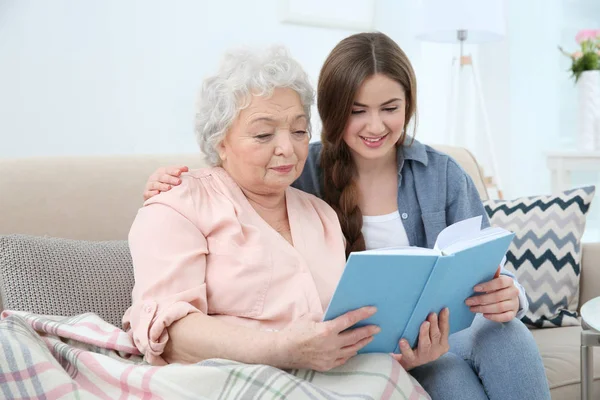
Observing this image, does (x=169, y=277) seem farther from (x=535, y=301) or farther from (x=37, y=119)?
(x=37, y=119)

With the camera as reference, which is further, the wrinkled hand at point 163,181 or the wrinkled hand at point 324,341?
the wrinkled hand at point 163,181

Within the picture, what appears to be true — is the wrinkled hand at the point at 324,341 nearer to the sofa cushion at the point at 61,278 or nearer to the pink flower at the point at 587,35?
the sofa cushion at the point at 61,278

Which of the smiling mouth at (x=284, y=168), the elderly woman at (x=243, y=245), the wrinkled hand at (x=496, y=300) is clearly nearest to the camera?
the elderly woman at (x=243, y=245)

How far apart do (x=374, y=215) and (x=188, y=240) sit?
538 mm

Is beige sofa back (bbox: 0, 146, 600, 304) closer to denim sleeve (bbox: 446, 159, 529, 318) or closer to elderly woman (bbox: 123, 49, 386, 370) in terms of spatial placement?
elderly woman (bbox: 123, 49, 386, 370)

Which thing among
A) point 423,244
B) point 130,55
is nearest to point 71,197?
point 423,244

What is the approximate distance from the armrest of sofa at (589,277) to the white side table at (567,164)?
1.61m

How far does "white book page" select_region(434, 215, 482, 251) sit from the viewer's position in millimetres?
1337

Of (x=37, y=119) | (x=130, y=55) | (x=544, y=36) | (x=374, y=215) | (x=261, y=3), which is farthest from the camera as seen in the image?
(x=544, y=36)

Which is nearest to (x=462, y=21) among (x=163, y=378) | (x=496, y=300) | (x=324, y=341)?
(x=496, y=300)

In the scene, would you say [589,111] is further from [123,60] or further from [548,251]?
[123,60]

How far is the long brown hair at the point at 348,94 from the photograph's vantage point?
1700mm

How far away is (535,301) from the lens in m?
2.22

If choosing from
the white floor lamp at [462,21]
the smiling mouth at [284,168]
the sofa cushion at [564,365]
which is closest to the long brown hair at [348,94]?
the smiling mouth at [284,168]
